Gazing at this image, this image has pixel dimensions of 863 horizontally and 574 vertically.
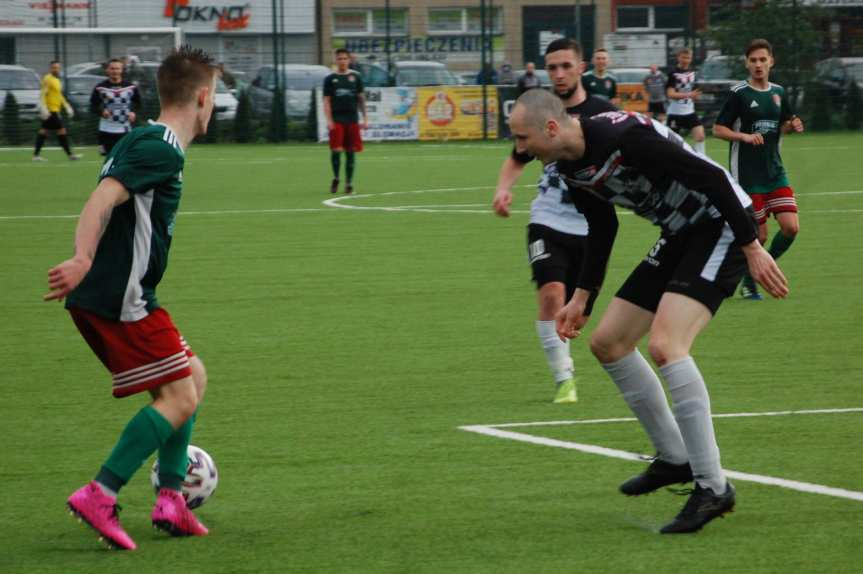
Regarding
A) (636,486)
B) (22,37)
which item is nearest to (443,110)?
(22,37)

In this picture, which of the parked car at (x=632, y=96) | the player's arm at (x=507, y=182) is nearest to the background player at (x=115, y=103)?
the parked car at (x=632, y=96)

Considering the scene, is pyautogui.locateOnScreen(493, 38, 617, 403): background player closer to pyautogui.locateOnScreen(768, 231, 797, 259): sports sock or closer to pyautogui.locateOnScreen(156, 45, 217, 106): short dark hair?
pyautogui.locateOnScreen(156, 45, 217, 106): short dark hair

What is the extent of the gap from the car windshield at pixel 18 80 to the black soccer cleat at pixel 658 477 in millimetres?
33245

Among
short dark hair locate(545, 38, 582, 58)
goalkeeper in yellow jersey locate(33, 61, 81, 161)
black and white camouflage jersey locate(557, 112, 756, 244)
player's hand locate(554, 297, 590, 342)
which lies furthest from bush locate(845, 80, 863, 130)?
black and white camouflage jersey locate(557, 112, 756, 244)

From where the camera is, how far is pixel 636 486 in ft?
19.1

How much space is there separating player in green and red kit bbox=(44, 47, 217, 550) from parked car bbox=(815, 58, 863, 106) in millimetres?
32977

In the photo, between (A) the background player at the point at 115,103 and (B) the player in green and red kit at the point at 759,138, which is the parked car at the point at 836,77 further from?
(B) the player in green and red kit at the point at 759,138

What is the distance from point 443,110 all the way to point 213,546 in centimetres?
3143

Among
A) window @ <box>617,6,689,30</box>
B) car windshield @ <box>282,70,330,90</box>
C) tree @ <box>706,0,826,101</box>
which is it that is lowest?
car windshield @ <box>282,70,330,90</box>

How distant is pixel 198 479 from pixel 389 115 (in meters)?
30.6

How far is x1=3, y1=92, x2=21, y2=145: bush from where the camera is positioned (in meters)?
34.7

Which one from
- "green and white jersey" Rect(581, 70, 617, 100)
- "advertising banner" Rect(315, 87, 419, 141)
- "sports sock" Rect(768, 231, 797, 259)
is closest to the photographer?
"sports sock" Rect(768, 231, 797, 259)

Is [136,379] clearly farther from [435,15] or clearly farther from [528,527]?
[435,15]

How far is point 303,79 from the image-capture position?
38438mm
